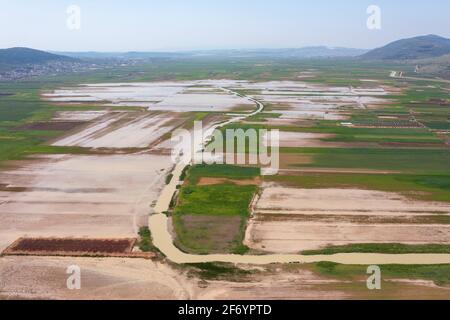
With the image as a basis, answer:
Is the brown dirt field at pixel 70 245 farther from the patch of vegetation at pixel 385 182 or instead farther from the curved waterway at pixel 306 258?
the patch of vegetation at pixel 385 182

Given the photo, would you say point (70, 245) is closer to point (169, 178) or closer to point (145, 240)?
point (145, 240)

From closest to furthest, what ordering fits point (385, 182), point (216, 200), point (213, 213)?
point (213, 213) < point (216, 200) < point (385, 182)

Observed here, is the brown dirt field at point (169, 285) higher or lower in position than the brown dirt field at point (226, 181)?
lower

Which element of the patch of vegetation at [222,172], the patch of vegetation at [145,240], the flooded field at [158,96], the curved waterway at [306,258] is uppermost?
the flooded field at [158,96]

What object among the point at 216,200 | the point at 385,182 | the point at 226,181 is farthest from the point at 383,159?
the point at 216,200

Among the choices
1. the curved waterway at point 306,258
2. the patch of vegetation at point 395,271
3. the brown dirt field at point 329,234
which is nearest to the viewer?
the patch of vegetation at point 395,271

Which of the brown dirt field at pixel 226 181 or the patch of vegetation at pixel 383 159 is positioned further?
the patch of vegetation at pixel 383 159

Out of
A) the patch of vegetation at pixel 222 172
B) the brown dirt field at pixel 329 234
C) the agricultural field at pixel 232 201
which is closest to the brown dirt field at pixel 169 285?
the agricultural field at pixel 232 201

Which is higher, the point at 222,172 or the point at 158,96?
the point at 158,96
